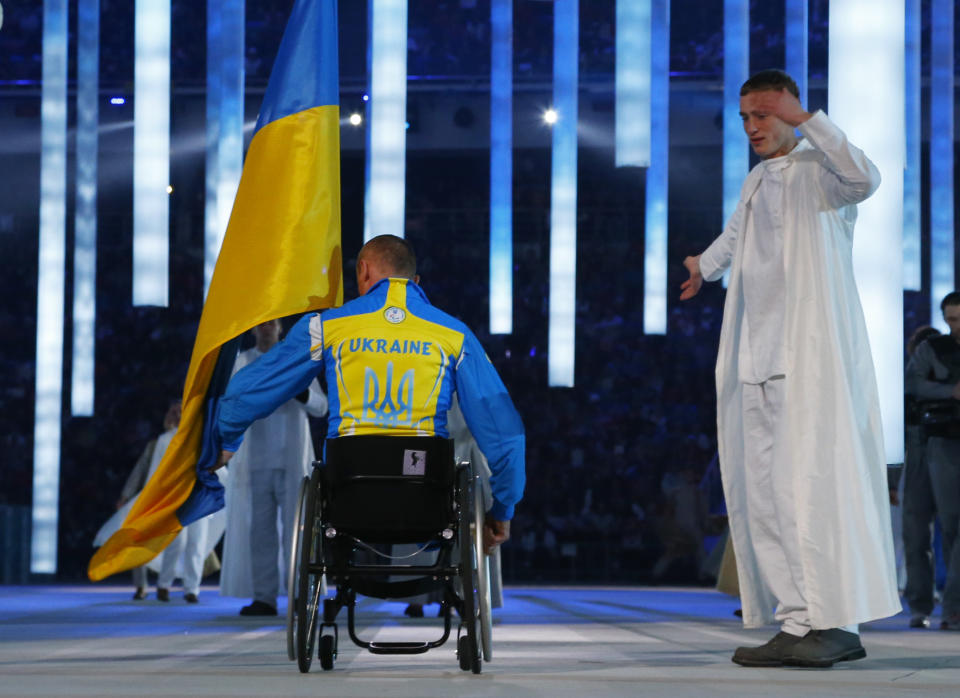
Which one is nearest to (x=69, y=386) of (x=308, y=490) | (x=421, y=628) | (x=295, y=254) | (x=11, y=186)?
(x=11, y=186)


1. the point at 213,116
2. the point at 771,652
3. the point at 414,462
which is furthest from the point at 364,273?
the point at 213,116

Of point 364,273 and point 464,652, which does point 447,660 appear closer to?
point 464,652

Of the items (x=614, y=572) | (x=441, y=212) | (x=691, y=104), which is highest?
(x=691, y=104)

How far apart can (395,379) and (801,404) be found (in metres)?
0.96

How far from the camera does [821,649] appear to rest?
126 inches

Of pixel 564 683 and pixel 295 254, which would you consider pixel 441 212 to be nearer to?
pixel 295 254

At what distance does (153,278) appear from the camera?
580cm

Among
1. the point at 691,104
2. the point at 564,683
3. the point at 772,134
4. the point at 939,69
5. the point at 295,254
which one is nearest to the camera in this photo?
the point at 564,683

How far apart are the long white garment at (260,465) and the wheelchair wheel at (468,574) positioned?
303 cm

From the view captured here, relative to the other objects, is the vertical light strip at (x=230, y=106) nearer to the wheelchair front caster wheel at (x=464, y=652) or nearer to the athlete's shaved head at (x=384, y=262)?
the athlete's shaved head at (x=384, y=262)

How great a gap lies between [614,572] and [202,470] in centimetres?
809

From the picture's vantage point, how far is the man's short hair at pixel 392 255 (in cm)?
338

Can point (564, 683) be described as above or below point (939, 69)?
below

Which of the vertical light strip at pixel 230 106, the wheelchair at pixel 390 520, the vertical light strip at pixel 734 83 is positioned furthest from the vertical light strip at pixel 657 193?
the wheelchair at pixel 390 520
